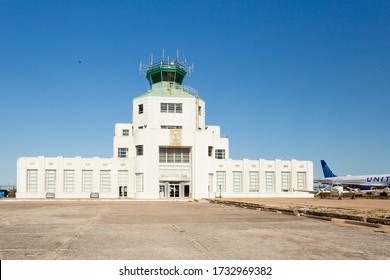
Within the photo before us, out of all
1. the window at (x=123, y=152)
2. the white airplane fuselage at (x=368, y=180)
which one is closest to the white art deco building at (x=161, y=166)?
the window at (x=123, y=152)

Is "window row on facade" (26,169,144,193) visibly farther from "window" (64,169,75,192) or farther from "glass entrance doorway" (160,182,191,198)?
"glass entrance doorway" (160,182,191,198)

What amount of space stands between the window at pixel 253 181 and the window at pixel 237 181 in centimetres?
169

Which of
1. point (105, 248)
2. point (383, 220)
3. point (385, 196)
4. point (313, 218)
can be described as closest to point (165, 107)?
point (385, 196)

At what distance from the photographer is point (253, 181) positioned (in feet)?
220

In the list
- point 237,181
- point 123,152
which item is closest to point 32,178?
point 123,152

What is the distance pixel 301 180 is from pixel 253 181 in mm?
8581

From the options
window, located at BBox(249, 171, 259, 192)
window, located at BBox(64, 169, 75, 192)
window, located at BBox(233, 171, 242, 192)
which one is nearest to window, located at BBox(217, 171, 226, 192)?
window, located at BBox(233, 171, 242, 192)

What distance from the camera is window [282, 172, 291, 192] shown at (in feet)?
225

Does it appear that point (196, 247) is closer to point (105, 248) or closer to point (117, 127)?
point (105, 248)

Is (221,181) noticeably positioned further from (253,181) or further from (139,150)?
(139,150)

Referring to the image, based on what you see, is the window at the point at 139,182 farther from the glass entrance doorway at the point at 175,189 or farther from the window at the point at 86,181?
the window at the point at 86,181

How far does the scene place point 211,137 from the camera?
209 ft

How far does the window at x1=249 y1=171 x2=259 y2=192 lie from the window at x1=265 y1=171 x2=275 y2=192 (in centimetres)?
157
